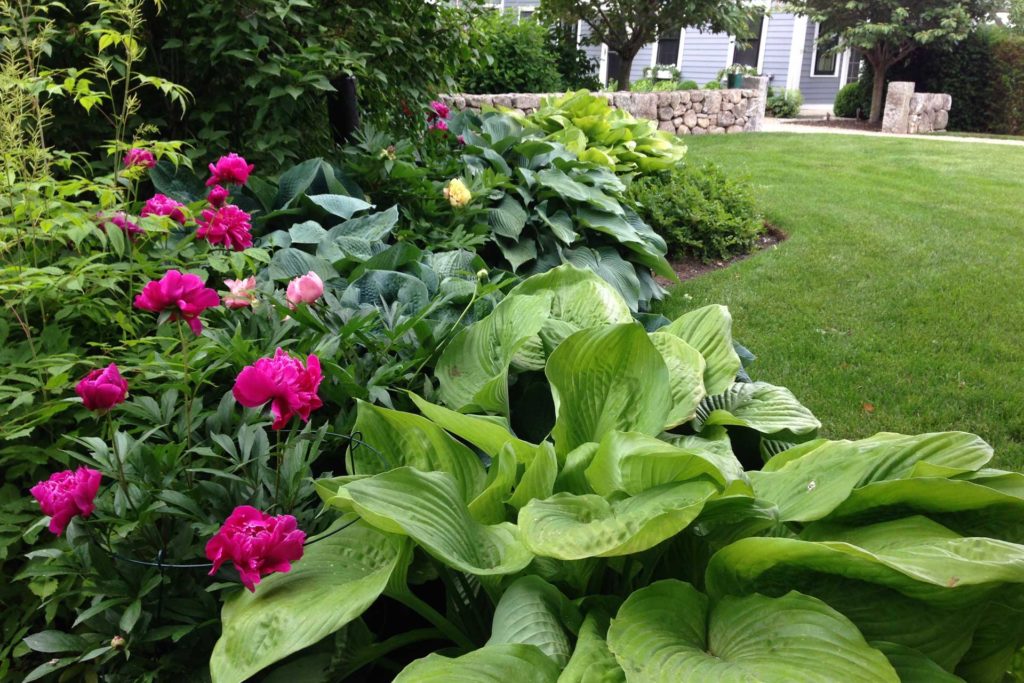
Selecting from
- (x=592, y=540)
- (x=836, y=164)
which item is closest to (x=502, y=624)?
(x=592, y=540)

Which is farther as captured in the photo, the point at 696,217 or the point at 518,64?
the point at 518,64

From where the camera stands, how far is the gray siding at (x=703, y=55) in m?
19.3

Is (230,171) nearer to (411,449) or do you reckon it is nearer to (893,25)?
(411,449)

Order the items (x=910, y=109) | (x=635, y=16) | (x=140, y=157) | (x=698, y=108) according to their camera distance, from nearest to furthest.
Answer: (x=140, y=157)
(x=635, y=16)
(x=698, y=108)
(x=910, y=109)

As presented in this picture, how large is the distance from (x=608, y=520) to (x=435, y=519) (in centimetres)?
29

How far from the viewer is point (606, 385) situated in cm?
159

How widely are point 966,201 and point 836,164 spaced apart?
2.11 m

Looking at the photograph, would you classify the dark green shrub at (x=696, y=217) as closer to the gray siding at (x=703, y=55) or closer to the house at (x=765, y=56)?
the house at (x=765, y=56)

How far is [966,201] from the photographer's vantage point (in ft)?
21.8

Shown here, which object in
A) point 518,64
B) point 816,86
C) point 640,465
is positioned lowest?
point 640,465

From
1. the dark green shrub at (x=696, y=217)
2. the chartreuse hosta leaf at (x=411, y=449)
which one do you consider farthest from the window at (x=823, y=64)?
the chartreuse hosta leaf at (x=411, y=449)

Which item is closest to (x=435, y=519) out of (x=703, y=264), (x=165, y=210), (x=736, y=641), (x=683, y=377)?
(x=736, y=641)

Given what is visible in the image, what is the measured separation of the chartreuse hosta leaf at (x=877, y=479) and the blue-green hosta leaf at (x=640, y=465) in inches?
7.8

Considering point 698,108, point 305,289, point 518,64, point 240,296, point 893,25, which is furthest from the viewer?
point 893,25
